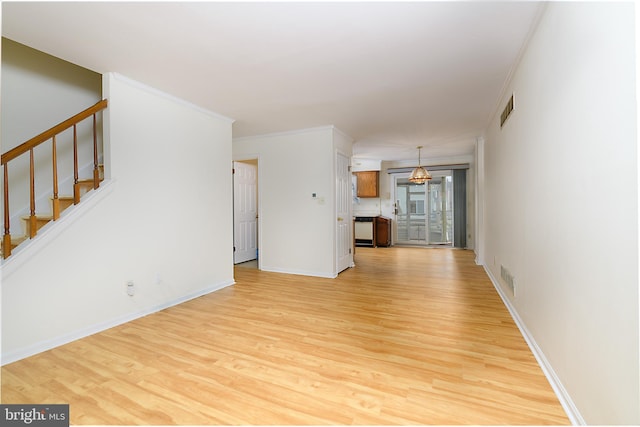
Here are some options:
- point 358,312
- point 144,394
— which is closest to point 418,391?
point 358,312

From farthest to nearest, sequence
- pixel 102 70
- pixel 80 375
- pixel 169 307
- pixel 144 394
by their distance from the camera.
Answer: pixel 169 307
pixel 102 70
pixel 80 375
pixel 144 394

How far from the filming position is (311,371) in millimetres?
2080

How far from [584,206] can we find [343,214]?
4.16 meters

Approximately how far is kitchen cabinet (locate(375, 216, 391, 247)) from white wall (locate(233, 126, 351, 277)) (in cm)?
389

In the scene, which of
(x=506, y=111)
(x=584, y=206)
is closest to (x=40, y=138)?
(x=584, y=206)

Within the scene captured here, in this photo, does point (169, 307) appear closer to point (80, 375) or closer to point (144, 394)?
point (80, 375)

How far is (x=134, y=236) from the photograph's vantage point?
3.15m

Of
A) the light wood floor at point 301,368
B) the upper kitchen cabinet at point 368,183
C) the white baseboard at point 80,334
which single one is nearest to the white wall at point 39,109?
the white baseboard at point 80,334

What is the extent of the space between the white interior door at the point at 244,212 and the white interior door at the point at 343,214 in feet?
7.03

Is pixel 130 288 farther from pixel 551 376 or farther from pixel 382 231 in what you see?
pixel 382 231

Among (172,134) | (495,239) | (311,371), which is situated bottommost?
(311,371)

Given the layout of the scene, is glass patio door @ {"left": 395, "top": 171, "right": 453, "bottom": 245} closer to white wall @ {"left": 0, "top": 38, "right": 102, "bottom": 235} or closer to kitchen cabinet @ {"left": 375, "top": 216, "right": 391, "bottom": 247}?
kitchen cabinet @ {"left": 375, "top": 216, "right": 391, "bottom": 247}

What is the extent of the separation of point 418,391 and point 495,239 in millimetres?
3110

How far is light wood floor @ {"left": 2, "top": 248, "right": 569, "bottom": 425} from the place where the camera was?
1661mm
